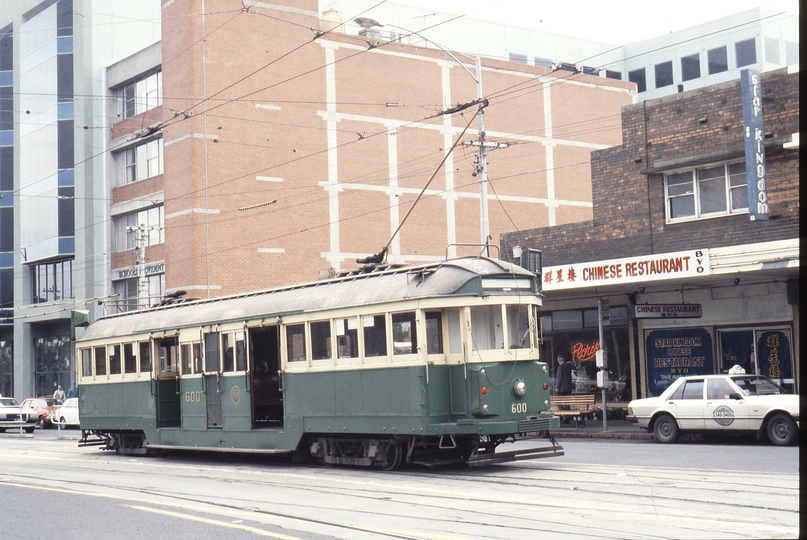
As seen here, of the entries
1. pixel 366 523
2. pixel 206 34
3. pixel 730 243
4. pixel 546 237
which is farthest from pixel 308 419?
pixel 206 34

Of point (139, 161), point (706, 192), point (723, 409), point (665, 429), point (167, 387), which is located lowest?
point (665, 429)

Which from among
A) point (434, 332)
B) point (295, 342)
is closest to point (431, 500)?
point (434, 332)

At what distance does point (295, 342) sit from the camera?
17141 mm

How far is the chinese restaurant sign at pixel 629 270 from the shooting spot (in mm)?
22391

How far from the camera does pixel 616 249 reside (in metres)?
26.8

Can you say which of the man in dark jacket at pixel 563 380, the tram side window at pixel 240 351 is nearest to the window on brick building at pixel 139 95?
the man in dark jacket at pixel 563 380

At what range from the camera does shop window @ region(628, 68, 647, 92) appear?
66.9m

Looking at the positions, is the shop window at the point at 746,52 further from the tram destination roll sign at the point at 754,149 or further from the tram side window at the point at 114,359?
the tram side window at the point at 114,359

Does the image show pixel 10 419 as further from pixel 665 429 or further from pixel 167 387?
pixel 665 429

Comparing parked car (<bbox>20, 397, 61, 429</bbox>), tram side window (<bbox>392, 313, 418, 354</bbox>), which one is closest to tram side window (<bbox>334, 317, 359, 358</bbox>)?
tram side window (<bbox>392, 313, 418, 354</bbox>)

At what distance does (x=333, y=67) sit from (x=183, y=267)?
11.3 m

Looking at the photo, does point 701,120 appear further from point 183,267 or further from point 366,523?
point 183,267

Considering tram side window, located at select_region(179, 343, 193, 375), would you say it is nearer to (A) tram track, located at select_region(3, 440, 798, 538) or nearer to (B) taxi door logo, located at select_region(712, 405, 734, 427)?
(A) tram track, located at select_region(3, 440, 798, 538)

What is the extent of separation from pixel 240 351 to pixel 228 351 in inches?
15.7
